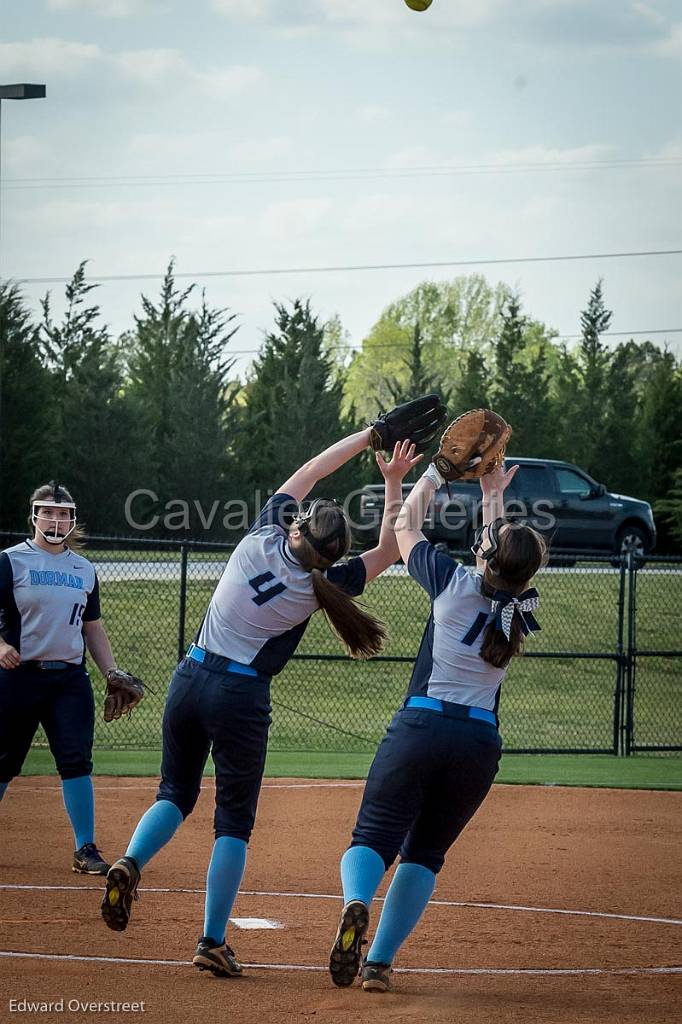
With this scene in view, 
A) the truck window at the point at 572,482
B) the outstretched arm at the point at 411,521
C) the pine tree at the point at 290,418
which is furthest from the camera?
the pine tree at the point at 290,418

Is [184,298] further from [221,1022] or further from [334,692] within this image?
[221,1022]

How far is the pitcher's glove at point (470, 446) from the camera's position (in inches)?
197

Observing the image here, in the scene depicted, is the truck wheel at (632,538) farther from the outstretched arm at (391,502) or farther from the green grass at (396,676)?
the outstretched arm at (391,502)

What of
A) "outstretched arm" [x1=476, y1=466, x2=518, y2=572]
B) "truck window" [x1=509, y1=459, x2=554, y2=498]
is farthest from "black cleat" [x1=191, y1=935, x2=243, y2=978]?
"truck window" [x1=509, y1=459, x2=554, y2=498]

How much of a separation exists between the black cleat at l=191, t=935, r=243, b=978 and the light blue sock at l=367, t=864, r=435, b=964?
59cm

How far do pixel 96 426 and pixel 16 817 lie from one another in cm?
1655

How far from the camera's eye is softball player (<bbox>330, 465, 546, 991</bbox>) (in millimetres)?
4512

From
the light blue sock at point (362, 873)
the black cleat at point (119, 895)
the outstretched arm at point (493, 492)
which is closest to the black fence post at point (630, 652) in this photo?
the outstretched arm at point (493, 492)

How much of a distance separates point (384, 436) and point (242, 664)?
3.53 feet

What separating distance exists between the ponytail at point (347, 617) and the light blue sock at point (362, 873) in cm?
83

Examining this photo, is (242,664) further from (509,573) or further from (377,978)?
(377,978)

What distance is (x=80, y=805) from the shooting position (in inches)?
270

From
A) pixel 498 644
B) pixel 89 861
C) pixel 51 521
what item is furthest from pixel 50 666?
pixel 498 644

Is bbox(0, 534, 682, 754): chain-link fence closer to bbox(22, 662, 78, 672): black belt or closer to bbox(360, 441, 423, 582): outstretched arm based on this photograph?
bbox(22, 662, 78, 672): black belt
